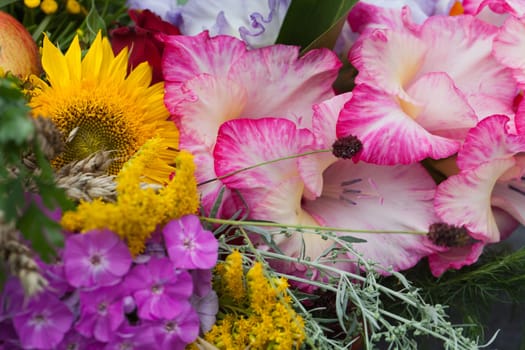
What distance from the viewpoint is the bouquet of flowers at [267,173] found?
0.51 m

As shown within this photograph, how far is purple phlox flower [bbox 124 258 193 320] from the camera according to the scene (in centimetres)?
51

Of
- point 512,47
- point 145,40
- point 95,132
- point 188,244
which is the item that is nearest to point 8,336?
point 188,244

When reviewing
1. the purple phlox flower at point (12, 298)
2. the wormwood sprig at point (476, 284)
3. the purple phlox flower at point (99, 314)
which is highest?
the purple phlox flower at point (12, 298)

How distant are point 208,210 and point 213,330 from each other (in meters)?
0.12

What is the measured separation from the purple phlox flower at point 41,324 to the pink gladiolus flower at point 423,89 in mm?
315

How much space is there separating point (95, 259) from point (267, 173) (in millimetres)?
230

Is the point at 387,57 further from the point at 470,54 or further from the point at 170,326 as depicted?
the point at 170,326

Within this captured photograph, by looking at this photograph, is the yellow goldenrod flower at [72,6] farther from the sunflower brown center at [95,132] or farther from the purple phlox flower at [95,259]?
the purple phlox flower at [95,259]

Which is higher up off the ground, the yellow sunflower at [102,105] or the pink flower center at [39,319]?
the yellow sunflower at [102,105]

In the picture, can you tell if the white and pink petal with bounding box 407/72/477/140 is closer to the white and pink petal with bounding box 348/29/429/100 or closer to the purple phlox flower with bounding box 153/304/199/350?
the white and pink petal with bounding box 348/29/429/100

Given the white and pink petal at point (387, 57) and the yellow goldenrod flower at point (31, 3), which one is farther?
the yellow goldenrod flower at point (31, 3)

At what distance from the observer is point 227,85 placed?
2.24ft

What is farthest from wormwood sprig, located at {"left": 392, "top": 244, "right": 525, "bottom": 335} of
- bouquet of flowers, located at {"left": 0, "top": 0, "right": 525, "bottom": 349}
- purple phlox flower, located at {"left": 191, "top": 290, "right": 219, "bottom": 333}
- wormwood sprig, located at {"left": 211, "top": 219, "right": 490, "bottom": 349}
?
purple phlox flower, located at {"left": 191, "top": 290, "right": 219, "bottom": 333}

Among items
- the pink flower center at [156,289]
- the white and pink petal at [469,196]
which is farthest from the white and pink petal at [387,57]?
the pink flower center at [156,289]
